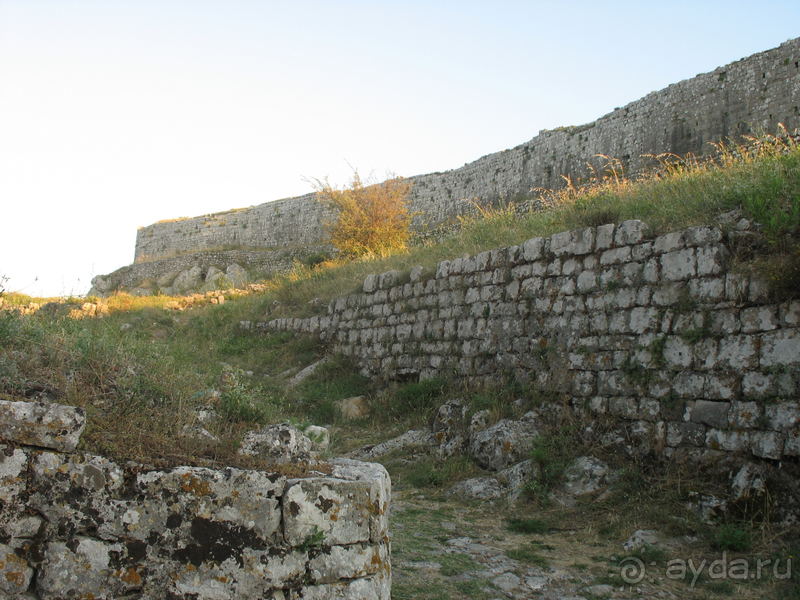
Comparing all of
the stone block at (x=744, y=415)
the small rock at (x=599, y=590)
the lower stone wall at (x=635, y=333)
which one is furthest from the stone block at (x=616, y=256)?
the small rock at (x=599, y=590)

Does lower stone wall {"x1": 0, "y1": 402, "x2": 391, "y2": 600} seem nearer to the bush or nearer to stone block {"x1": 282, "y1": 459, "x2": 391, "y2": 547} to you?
stone block {"x1": 282, "y1": 459, "x2": 391, "y2": 547}

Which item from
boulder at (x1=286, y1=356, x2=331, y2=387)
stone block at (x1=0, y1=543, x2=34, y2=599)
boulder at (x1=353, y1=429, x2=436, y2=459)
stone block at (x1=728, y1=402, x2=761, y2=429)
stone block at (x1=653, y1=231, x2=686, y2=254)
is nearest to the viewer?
stone block at (x1=0, y1=543, x2=34, y2=599)

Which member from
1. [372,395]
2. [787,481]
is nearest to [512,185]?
[372,395]

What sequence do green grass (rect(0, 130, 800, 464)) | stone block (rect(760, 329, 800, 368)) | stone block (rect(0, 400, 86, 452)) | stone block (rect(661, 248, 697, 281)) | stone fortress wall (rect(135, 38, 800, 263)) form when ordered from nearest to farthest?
stone block (rect(0, 400, 86, 452)) < green grass (rect(0, 130, 800, 464)) < stone block (rect(760, 329, 800, 368)) < stone block (rect(661, 248, 697, 281)) < stone fortress wall (rect(135, 38, 800, 263))

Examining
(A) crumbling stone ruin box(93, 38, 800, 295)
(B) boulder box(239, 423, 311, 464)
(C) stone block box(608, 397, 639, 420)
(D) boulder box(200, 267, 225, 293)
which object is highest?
(A) crumbling stone ruin box(93, 38, 800, 295)

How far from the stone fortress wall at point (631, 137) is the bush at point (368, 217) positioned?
2.62 m

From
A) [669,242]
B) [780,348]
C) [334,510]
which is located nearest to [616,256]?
[669,242]

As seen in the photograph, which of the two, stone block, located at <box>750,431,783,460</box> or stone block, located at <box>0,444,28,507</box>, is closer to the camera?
stone block, located at <box>0,444,28,507</box>

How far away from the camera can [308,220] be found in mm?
29109

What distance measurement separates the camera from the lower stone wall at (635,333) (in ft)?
16.5

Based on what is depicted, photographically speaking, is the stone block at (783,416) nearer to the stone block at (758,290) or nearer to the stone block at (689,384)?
the stone block at (689,384)

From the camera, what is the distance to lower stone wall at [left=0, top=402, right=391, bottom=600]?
235 centimetres

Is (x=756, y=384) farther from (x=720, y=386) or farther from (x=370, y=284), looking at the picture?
(x=370, y=284)

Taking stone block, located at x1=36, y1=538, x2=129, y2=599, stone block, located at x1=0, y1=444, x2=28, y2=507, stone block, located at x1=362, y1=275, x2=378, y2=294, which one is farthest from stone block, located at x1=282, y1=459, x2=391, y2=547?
stone block, located at x1=362, y1=275, x2=378, y2=294
